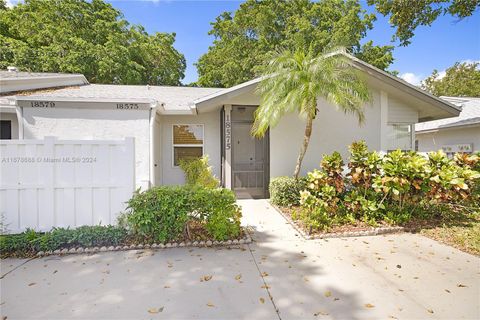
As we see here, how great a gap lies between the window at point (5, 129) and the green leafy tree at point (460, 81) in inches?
1422

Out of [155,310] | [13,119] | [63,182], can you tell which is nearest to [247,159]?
[63,182]

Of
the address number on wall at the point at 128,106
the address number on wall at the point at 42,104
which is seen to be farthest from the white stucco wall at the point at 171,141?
the address number on wall at the point at 42,104

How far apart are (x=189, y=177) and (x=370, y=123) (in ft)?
22.3

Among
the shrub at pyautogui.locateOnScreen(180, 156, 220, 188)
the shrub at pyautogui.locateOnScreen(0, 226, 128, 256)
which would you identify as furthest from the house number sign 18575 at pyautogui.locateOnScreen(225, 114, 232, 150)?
the shrub at pyautogui.locateOnScreen(0, 226, 128, 256)

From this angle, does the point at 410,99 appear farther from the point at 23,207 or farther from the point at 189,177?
the point at 23,207

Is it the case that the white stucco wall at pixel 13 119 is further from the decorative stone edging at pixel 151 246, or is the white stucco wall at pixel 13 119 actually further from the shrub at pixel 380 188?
the shrub at pixel 380 188

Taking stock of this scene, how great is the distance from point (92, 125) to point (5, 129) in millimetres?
3023

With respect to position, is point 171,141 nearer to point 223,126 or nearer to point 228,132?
point 223,126

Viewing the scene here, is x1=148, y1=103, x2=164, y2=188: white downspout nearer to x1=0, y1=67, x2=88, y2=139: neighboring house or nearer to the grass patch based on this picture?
x1=0, y1=67, x2=88, y2=139: neighboring house

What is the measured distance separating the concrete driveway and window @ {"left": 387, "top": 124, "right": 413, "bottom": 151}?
17.9ft

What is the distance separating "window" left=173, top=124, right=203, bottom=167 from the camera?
922 centimetres

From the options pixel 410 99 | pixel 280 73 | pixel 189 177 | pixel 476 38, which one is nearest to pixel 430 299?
pixel 280 73

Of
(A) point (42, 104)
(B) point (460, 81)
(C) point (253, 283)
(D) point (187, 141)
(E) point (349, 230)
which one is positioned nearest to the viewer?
(C) point (253, 283)

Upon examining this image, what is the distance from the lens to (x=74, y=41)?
16.6 metres
